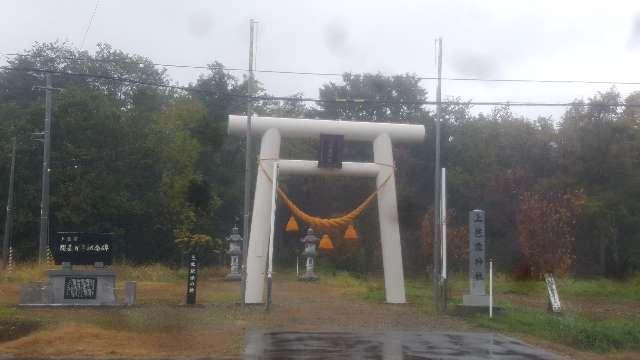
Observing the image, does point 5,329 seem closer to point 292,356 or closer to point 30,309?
point 30,309

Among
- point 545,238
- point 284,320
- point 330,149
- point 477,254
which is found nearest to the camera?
point 284,320

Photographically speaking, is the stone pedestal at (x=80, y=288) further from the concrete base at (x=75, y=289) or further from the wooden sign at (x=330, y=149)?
the wooden sign at (x=330, y=149)

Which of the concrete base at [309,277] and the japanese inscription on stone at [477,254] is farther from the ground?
the japanese inscription on stone at [477,254]

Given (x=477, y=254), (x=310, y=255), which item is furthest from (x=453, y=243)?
(x=477, y=254)

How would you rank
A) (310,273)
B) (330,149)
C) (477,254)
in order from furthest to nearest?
1. (310,273)
2. (330,149)
3. (477,254)

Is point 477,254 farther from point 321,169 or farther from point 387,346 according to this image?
point 387,346

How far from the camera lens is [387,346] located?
16812 mm

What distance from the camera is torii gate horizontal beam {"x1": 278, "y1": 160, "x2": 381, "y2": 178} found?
26.8m

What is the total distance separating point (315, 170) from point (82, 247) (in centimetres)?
711

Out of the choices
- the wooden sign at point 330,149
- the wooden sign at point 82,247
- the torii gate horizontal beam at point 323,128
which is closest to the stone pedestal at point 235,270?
the torii gate horizontal beam at point 323,128

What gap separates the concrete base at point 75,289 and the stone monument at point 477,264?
986 cm

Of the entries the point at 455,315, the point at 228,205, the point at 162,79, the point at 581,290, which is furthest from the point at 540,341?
the point at 162,79

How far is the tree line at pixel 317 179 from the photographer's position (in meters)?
47.3

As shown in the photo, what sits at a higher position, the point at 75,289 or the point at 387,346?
the point at 75,289
